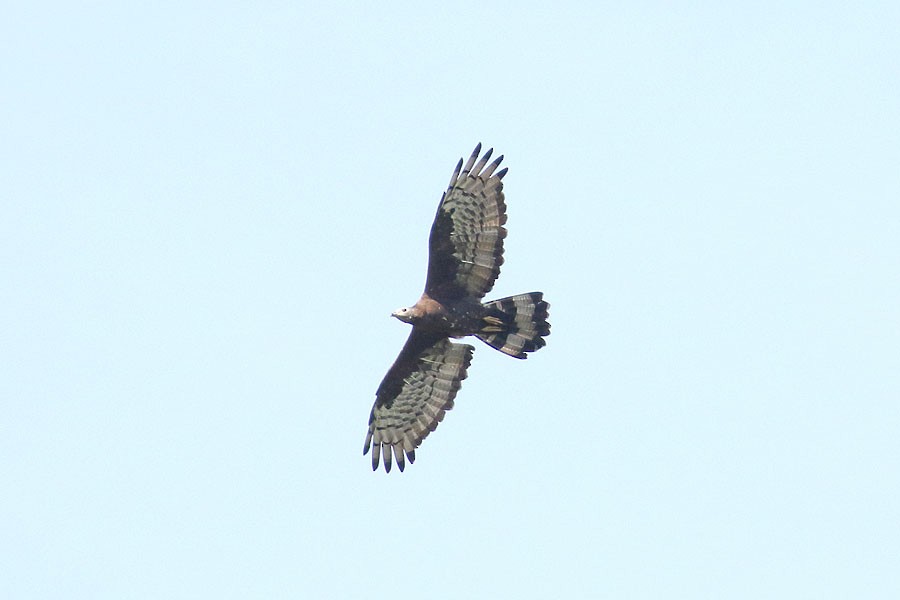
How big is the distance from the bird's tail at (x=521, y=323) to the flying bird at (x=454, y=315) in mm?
14

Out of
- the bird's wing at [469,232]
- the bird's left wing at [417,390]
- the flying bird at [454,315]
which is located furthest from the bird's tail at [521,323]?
the bird's left wing at [417,390]

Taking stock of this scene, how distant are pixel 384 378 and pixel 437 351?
0.91 metres

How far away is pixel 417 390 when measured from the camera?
25.2 meters

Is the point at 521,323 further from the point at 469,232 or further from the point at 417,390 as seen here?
the point at 417,390

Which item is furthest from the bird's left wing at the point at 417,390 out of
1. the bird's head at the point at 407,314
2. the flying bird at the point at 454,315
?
the bird's head at the point at 407,314

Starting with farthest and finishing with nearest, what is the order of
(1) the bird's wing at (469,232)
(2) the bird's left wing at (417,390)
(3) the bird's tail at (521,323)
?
1. (2) the bird's left wing at (417,390)
2. (3) the bird's tail at (521,323)
3. (1) the bird's wing at (469,232)

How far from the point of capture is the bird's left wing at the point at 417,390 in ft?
82.3

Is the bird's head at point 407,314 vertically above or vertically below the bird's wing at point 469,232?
below

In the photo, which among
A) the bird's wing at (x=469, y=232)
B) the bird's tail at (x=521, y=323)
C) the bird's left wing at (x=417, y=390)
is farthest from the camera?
the bird's left wing at (x=417, y=390)

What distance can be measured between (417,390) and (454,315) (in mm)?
1652

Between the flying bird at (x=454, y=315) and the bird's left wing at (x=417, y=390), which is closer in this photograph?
the flying bird at (x=454, y=315)

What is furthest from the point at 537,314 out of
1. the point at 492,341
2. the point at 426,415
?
the point at 426,415

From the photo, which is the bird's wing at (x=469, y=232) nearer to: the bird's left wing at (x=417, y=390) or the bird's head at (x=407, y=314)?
the bird's head at (x=407, y=314)

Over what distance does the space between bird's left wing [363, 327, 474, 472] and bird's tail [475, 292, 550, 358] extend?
871mm
